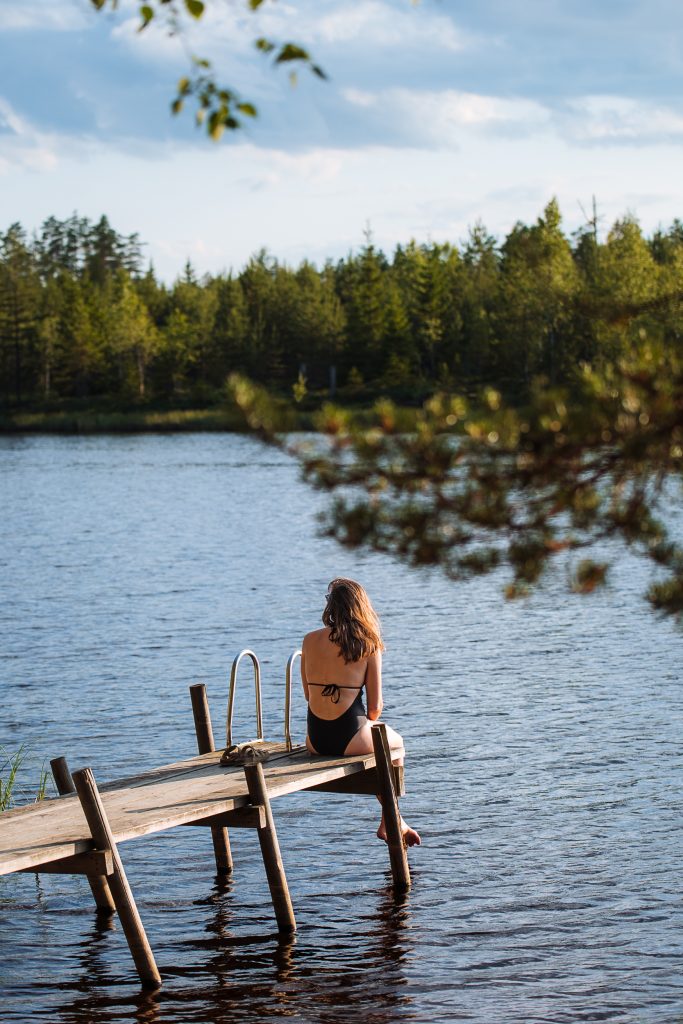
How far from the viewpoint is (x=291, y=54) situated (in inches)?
167

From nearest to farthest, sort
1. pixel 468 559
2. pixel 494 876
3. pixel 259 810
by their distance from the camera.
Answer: pixel 468 559, pixel 259 810, pixel 494 876

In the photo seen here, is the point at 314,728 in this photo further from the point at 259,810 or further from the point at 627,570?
the point at 627,570

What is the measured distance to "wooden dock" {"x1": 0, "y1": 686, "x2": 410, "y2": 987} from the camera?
848 centimetres

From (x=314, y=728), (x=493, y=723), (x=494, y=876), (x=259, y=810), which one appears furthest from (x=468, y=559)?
(x=493, y=723)

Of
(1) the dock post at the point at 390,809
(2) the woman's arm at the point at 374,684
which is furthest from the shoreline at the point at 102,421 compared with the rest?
(2) the woman's arm at the point at 374,684

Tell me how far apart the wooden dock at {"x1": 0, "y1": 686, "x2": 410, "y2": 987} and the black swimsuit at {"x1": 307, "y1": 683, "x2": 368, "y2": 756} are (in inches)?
4.5

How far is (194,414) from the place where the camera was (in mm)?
99188

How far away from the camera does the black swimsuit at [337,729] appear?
10.4 metres

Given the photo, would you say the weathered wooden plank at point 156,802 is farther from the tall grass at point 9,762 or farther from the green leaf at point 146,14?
the green leaf at point 146,14

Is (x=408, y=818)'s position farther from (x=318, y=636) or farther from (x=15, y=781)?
(x=15, y=781)

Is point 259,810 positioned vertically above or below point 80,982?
above

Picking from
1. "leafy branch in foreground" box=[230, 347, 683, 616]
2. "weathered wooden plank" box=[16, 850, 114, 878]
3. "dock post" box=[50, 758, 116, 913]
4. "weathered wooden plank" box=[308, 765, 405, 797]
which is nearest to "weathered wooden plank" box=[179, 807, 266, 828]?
"weathered wooden plank" box=[308, 765, 405, 797]

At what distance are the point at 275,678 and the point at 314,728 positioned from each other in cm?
997

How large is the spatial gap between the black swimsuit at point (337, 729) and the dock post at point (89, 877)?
6.72ft
